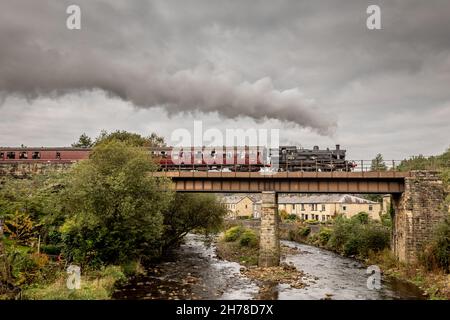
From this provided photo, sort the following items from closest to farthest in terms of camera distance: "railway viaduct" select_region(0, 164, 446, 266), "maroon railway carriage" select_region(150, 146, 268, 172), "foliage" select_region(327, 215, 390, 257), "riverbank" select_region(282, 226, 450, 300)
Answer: "riverbank" select_region(282, 226, 450, 300) < "railway viaduct" select_region(0, 164, 446, 266) < "foliage" select_region(327, 215, 390, 257) < "maroon railway carriage" select_region(150, 146, 268, 172)

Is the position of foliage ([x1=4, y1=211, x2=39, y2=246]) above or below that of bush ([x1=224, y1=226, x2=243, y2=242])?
above

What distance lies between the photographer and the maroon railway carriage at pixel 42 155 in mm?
46125

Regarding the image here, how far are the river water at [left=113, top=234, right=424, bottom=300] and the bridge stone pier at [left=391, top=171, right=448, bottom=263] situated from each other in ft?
13.2

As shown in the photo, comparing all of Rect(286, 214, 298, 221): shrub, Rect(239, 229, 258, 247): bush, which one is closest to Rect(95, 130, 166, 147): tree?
Rect(239, 229, 258, 247): bush

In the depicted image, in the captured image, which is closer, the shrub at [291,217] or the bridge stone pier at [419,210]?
the bridge stone pier at [419,210]

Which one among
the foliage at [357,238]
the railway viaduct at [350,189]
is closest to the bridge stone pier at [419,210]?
the railway viaduct at [350,189]

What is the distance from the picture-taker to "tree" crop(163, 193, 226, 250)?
38.2 m

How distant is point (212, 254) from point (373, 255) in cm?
1772

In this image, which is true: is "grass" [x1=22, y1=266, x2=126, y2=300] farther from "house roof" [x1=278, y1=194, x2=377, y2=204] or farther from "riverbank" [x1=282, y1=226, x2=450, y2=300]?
"house roof" [x1=278, y1=194, x2=377, y2=204]

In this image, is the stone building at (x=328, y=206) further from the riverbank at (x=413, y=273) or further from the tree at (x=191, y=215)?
the tree at (x=191, y=215)

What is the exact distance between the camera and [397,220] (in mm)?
33781

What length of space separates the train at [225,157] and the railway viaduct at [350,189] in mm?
2842

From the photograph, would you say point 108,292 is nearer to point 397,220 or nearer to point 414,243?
point 414,243

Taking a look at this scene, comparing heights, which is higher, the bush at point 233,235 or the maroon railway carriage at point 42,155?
the maroon railway carriage at point 42,155
